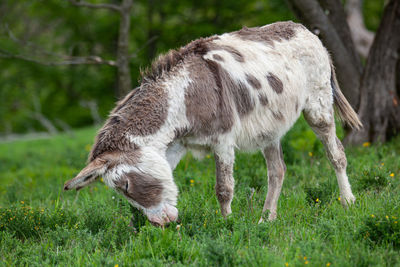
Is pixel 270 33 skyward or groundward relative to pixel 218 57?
skyward

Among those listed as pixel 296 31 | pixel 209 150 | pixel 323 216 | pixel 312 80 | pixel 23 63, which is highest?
pixel 296 31

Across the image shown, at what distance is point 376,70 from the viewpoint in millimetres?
6301

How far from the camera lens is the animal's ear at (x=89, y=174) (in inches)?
126

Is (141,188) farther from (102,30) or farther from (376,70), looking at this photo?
(102,30)

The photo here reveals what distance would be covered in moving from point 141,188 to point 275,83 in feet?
5.30

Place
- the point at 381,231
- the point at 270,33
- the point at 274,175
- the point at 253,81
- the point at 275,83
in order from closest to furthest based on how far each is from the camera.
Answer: the point at 381,231, the point at 253,81, the point at 275,83, the point at 270,33, the point at 274,175

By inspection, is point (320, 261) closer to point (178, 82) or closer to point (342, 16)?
point (178, 82)

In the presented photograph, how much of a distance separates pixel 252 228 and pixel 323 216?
82cm

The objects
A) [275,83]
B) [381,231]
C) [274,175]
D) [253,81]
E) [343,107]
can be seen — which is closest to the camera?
[381,231]

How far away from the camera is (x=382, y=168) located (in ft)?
15.3

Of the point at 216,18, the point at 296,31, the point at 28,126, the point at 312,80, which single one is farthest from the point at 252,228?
the point at 28,126

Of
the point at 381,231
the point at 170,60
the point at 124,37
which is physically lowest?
the point at 381,231

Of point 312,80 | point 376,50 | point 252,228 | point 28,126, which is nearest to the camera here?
point 252,228

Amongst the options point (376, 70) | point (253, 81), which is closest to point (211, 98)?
point (253, 81)
